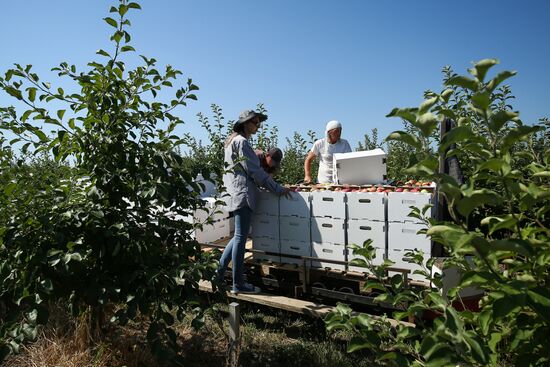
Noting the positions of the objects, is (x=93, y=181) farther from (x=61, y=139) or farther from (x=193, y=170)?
(x=193, y=170)

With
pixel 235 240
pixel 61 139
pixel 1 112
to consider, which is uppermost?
pixel 1 112

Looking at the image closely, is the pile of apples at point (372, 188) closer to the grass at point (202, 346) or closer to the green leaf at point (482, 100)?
the grass at point (202, 346)

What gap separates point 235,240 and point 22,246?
6.96 ft

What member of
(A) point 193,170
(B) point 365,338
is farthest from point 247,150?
(B) point 365,338

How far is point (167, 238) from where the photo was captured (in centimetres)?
269

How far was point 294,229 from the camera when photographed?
4.14 metres

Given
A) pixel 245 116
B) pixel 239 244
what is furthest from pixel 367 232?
pixel 245 116

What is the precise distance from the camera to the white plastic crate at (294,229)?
4062 millimetres

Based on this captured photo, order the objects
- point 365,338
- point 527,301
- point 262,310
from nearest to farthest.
→ 1. point 527,301
2. point 365,338
3. point 262,310

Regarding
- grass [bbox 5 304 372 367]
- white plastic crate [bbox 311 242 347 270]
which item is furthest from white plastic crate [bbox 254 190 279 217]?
grass [bbox 5 304 372 367]

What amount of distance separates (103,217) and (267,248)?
7.31ft

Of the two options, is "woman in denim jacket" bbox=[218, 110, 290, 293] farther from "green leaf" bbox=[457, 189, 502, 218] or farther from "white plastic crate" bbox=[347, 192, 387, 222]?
"green leaf" bbox=[457, 189, 502, 218]

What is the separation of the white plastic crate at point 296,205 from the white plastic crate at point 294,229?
5cm

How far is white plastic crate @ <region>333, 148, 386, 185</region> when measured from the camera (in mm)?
4344
